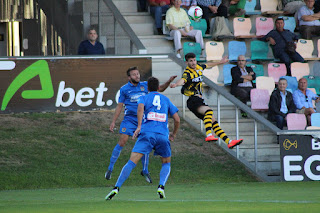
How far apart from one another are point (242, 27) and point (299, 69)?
6.69 ft

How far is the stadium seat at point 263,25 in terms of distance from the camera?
20.3 meters

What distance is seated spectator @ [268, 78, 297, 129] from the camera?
1645cm

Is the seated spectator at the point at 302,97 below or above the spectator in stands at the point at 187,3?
below

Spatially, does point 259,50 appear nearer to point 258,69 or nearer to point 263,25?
point 258,69

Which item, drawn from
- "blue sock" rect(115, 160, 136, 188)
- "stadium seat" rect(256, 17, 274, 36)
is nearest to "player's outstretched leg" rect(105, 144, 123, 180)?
"blue sock" rect(115, 160, 136, 188)

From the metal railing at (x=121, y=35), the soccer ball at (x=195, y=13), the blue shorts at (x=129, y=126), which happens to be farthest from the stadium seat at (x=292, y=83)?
the blue shorts at (x=129, y=126)

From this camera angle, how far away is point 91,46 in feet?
53.3

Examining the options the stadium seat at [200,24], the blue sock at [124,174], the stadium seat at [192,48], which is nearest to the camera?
the blue sock at [124,174]

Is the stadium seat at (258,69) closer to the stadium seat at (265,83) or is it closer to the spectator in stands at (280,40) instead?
the spectator in stands at (280,40)

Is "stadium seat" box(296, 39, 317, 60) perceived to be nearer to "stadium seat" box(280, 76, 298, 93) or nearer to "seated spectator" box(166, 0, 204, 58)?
"stadium seat" box(280, 76, 298, 93)

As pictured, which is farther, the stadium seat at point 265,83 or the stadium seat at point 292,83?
the stadium seat at point 292,83

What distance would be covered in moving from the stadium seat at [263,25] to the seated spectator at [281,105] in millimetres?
3659

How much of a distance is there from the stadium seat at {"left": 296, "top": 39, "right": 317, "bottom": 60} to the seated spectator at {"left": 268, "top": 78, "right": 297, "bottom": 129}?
3.51 metres

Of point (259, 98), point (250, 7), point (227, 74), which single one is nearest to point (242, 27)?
point (250, 7)
